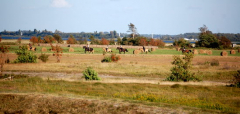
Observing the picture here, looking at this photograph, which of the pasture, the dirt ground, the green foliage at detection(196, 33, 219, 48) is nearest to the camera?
the dirt ground

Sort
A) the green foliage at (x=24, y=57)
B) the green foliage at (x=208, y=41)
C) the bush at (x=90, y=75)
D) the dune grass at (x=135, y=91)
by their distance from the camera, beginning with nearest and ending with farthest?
the dune grass at (x=135, y=91) → the bush at (x=90, y=75) → the green foliage at (x=24, y=57) → the green foliage at (x=208, y=41)

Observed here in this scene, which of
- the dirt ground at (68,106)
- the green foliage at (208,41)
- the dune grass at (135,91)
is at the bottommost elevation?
the dune grass at (135,91)

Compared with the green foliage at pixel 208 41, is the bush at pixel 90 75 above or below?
below

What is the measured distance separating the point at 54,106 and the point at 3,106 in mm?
2400

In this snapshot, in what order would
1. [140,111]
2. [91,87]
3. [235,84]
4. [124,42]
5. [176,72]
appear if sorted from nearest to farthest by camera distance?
[140,111] < [91,87] < [235,84] < [176,72] < [124,42]

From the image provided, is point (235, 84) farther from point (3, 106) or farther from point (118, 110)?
point (3, 106)

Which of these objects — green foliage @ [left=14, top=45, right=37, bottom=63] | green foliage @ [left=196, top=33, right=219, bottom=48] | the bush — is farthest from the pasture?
green foliage @ [left=196, top=33, right=219, bottom=48]

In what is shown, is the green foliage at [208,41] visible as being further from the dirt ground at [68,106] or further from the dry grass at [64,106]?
the dry grass at [64,106]

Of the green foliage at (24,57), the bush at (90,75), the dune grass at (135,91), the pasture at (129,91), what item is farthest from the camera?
the green foliage at (24,57)

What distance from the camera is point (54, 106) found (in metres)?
13.0

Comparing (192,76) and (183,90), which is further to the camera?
(192,76)

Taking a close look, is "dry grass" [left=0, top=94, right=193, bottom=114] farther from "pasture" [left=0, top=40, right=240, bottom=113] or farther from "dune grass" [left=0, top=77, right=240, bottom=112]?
"dune grass" [left=0, top=77, right=240, bottom=112]

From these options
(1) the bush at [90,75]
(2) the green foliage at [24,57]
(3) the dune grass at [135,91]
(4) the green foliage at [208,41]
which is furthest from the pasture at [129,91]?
(4) the green foliage at [208,41]

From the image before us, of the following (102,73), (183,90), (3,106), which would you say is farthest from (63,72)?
(3,106)
